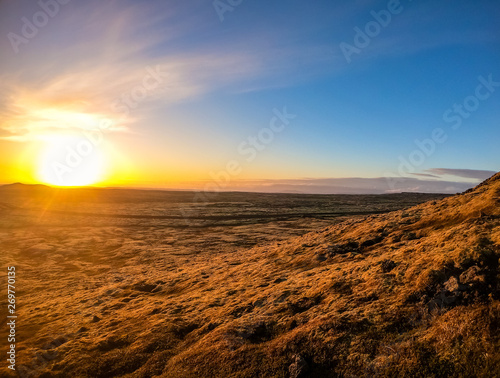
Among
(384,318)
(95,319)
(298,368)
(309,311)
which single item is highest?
(384,318)

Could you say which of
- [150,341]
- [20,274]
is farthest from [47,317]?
[20,274]

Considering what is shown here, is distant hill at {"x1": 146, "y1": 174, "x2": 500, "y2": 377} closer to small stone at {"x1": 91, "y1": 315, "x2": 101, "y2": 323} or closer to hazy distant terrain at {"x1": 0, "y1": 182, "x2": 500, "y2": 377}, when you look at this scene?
hazy distant terrain at {"x1": 0, "y1": 182, "x2": 500, "y2": 377}

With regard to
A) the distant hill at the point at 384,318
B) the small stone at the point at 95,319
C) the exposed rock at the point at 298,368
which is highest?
the distant hill at the point at 384,318

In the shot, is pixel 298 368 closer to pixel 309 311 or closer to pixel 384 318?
pixel 309 311

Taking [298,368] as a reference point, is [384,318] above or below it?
above

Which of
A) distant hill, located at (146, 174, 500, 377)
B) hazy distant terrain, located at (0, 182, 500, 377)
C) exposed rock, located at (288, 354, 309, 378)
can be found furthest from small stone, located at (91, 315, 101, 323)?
exposed rock, located at (288, 354, 309, 378)

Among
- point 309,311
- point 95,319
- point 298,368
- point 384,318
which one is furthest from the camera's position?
point 95,319

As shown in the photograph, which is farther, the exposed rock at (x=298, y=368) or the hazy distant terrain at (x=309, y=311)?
the exposed rock at (x=298, y=368)

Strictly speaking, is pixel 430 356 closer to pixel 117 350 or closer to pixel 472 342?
pixel 472 342

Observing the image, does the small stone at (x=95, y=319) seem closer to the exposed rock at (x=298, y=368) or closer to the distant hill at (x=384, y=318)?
the distant hill at (x=384, y=318)

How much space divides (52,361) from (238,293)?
713 cm

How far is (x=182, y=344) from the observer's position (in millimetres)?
9680

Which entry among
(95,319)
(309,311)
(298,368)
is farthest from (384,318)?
(95,319)

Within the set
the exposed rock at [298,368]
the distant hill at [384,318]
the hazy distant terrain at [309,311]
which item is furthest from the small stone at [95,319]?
the exposed rock at [298,368]
